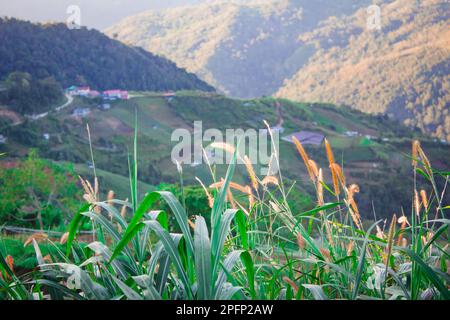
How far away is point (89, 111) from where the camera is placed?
98.6 ft

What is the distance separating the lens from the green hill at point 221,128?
22.4m

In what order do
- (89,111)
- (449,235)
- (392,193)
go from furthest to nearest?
(89,111) → (392,193) → (449,235)

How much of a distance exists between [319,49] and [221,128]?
3150 cm

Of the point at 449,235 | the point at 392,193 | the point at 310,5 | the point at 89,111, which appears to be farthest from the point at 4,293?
the point at 310,5

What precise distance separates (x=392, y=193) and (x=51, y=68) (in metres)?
20.5

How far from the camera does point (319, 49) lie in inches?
2347

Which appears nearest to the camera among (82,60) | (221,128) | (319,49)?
(221,128)

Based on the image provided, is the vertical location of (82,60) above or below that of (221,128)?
above

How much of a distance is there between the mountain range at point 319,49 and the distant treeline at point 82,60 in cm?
216

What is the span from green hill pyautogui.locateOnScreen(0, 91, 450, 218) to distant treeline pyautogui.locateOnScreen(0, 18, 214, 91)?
9.02 ft
